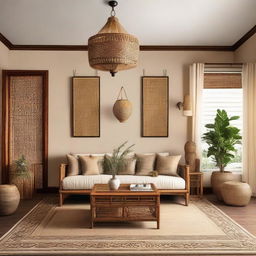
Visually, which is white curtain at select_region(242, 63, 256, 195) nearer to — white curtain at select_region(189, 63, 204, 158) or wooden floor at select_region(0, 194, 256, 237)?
wooden floor at select_region(0, 194, 256, 237)

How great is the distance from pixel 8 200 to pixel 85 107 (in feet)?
8.52

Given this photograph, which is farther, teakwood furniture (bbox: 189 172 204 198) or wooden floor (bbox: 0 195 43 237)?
teakwood furniture (bbox: 189 172 204 198)

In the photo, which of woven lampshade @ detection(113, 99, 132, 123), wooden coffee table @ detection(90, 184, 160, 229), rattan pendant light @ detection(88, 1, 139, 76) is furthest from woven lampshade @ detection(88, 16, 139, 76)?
woven lampshade @ detection(113, 99, 132, 123)

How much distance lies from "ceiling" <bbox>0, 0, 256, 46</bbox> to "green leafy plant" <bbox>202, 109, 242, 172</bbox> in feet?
5.03

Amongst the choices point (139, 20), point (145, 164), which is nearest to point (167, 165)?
point (145, 164)

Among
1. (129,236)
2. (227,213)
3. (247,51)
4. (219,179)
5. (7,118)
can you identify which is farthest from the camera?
(7,118)

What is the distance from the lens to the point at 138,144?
6.95m

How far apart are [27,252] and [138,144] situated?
12.4ft

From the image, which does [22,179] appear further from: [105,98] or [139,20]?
[139,20]

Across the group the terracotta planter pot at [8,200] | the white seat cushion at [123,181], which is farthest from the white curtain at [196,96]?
the terracotta planter pot at [8,200]

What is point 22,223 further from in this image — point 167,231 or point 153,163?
point 153,163

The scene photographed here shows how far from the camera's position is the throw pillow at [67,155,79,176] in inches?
247

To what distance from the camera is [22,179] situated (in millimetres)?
6285

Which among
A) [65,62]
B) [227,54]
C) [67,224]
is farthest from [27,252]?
[227,54]
